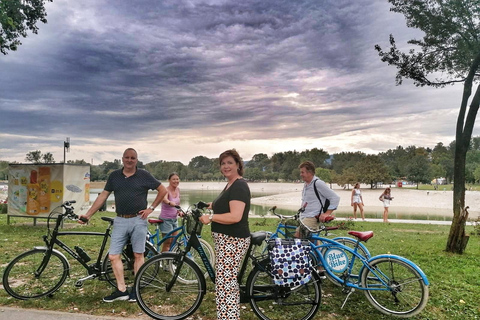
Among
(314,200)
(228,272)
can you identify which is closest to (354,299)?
(314,200)

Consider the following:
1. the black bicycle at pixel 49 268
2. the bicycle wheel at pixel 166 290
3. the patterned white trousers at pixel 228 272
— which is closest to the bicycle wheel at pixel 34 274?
the black bicycle at pixel 49 268

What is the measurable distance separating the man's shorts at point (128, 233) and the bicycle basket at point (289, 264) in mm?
1779

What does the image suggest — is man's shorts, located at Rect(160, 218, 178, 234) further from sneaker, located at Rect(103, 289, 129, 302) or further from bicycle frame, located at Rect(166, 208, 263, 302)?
bicycle frame, located at Rect(166, 208, 263, 302)

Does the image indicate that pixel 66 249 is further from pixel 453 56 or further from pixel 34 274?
pixel 453 56

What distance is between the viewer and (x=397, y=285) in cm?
420

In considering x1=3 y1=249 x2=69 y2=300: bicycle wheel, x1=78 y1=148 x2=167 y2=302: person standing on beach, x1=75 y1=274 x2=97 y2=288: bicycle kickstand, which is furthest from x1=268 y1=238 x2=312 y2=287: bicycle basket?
x1=3 y1=249 x2=69 y2=300: bicycle wheel

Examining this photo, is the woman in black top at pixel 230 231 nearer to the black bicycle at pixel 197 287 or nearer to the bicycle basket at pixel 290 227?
the black bicycle at pixel 197 287

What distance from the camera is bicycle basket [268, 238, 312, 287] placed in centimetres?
379

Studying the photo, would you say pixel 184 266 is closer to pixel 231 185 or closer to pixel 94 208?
pixel 231 185

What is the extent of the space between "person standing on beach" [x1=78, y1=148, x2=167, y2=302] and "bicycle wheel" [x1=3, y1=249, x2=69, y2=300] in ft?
2.55

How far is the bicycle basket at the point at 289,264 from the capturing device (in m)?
3.79

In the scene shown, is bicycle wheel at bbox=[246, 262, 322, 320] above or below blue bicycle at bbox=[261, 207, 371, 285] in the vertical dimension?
below

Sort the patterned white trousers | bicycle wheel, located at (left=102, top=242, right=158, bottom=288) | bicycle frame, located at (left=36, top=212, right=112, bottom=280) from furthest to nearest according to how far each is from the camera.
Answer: bicycle wheel, located at (left=102, top=242, right=158, bottom=288)
bicycle frame, located at (left=36, top=212, right=112, bottom=280)
the patterned white trousers

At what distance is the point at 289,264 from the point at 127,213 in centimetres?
217
